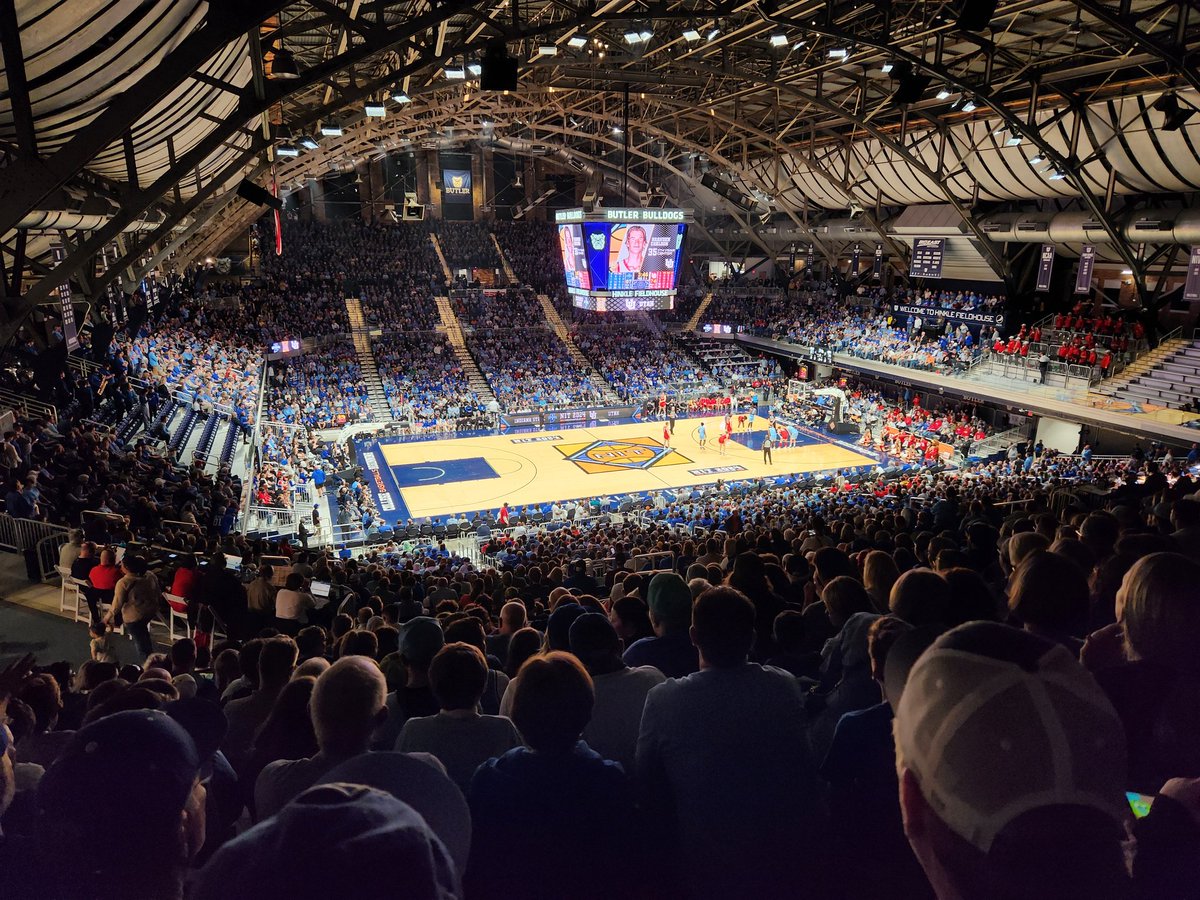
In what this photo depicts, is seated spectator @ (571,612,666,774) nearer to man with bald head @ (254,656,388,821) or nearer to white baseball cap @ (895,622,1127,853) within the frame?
man with bald head @ (254,656,388,821)

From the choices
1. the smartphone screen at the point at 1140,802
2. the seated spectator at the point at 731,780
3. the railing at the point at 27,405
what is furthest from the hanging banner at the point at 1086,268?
the railing at the point at 27,405

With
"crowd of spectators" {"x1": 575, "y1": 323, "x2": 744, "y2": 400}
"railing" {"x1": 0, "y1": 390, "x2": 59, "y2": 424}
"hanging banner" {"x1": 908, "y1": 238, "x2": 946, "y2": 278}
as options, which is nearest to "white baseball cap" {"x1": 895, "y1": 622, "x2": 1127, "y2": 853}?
"railing" {"x1": 0, "y1": 390, "x2": 59, "y2": 424}

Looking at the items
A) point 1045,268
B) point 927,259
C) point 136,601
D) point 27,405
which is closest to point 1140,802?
point 136,601

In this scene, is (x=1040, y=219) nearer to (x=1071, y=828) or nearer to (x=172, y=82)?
(x=172, y=82)

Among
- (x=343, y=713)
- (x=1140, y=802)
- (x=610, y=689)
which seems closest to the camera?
(x=343, y=713)

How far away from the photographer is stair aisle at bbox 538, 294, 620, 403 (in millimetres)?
41500

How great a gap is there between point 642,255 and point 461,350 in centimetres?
1713

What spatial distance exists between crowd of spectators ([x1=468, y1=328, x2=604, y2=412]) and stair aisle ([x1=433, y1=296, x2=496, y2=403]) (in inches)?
13.4

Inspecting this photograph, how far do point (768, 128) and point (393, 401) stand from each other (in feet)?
74.9

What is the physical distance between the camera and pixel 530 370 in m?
42.3

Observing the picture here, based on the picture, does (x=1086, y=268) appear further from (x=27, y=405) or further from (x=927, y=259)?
(x=27, y=405)

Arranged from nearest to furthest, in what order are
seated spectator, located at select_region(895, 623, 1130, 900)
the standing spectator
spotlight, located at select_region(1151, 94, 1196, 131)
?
1. seated spectator, located at select_region(895, 623, 1130, 900)
2. the standing spectator
3. spotlight, located at select_region(1151, 94, 1196, 131)

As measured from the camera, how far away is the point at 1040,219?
96.8ft

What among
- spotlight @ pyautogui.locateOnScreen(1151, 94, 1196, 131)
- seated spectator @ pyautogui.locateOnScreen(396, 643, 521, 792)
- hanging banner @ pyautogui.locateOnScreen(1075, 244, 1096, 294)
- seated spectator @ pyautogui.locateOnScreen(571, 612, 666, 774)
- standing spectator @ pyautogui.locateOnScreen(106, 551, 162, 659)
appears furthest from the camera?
hanging banner @ pyautogui.locateOnScreen(1075, 244, 1096, 294)
